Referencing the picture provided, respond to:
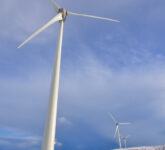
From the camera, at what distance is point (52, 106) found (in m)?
20.1

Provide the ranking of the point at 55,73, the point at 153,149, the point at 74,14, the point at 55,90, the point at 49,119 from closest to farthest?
the point at 49,119 → the point at 55,90 → the point at 55,73 → the point at 74,14 → the point at 153,149

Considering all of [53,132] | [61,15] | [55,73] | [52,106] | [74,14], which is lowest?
[53,132]

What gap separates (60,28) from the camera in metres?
30.8

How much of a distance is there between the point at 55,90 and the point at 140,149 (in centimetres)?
6833

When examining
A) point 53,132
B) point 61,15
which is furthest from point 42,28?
point 53,132

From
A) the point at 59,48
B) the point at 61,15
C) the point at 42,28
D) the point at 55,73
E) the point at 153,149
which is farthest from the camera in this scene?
the point at 153,149

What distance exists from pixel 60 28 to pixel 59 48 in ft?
22.1

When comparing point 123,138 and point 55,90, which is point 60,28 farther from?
point 123,138

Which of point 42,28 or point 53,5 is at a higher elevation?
point 53,5

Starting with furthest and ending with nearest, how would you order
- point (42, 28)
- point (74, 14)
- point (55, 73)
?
1. point (74, 14)
2. point (42, 28)
3. point (55, 73)

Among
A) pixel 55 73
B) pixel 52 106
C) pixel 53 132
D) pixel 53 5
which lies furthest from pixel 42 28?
pixel 53 132

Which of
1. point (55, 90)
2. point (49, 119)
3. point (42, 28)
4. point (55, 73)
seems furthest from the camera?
point (42, 28)

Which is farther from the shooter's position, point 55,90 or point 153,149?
point 153,149

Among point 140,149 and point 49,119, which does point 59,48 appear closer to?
point 49,119
